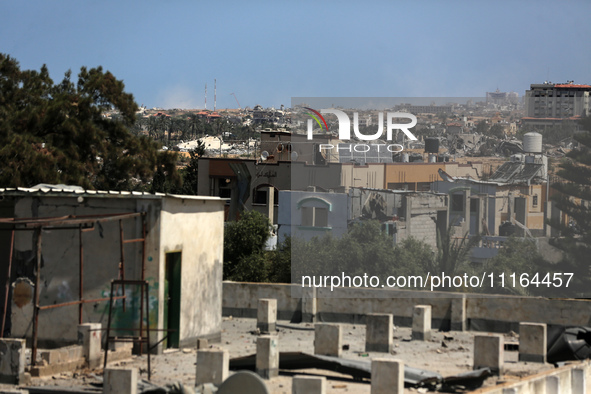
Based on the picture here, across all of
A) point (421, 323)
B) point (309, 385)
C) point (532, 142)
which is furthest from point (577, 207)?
point (309, 385)

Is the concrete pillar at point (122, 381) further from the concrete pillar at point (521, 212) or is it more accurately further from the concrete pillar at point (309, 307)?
the concrete pillar at point (521, 212)

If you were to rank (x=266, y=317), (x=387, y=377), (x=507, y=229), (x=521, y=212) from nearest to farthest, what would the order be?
1. (x=387, y=377)
2. (x=266, y=317)
3. (x=507, y=229)
4. (x=521, y=212)

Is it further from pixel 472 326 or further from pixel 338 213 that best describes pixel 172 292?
pixel 338 213

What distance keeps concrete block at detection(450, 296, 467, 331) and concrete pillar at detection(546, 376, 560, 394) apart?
5399 mm

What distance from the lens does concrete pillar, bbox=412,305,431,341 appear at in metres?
15.2

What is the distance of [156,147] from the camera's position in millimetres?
36312

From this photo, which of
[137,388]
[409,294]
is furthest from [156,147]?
[137,388]

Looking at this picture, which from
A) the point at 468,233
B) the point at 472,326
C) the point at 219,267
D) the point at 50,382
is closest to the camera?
the point at 50,382

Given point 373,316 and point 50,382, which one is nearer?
point 50,382

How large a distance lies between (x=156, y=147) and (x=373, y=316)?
23.9 metres

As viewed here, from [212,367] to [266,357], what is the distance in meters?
1.36

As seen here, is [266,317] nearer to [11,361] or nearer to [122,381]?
[11,361]

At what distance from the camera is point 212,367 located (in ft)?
33.8

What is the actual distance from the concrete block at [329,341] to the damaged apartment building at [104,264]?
90.3 inches
